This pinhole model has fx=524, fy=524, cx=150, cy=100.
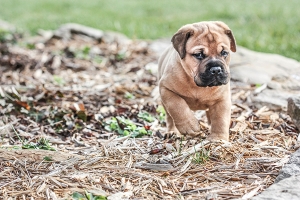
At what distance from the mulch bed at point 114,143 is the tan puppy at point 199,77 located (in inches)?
7.3

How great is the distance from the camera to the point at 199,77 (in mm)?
4266

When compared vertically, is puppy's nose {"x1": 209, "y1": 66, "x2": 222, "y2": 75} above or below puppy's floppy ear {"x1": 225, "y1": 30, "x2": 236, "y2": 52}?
below

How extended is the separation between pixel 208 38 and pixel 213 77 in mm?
364

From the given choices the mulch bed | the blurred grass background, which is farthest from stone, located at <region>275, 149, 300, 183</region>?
the blurred grass background

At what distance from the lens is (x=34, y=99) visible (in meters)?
5.92

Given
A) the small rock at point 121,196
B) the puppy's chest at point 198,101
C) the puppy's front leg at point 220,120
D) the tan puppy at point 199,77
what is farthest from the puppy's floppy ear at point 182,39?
the small rock at point 121,196

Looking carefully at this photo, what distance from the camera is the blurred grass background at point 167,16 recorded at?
32.3ft

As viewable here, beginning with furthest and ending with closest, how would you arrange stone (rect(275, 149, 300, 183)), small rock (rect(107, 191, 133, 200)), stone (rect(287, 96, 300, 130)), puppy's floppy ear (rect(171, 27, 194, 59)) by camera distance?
stone (rect(287, 96, 300, 130)) → puppy's floppy ear (rect(171, 27, 194, 59)) → stone (rect(275, 149, 300, 183)) → small rock (rect(107, 191, 133, 200))

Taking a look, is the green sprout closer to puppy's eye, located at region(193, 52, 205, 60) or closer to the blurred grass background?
puppy's eye, located at region(193, 52, 205, 60)

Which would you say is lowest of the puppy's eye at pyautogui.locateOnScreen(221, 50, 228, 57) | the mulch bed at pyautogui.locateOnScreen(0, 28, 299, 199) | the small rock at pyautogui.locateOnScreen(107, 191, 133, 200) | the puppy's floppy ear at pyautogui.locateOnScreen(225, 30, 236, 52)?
the mulch bed at pyautogui.locateOnScreen(0, 28, 299, 199)

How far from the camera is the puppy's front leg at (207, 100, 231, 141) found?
173 inches

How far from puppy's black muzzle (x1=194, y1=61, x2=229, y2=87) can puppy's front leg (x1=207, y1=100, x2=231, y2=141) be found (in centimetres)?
36

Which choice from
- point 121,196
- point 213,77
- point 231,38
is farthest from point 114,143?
point 231,38

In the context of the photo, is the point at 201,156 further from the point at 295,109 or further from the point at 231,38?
the point at 295,109
